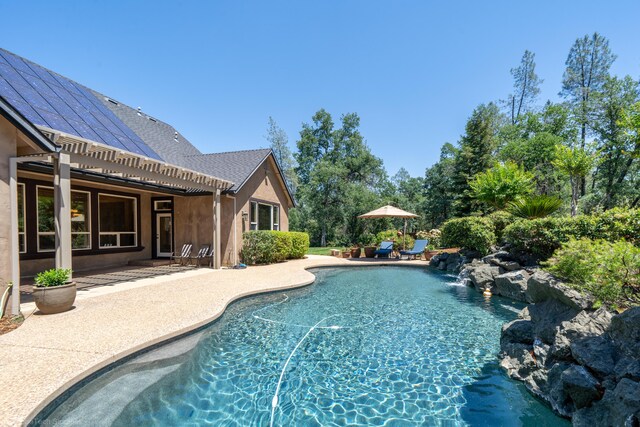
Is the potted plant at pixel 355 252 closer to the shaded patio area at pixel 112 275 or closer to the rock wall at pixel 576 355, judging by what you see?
the shaded patio area at pixel 112 275

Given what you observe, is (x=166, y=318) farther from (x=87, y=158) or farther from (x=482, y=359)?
(x=482, y=359)

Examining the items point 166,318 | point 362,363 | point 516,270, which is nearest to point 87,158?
point 166,318

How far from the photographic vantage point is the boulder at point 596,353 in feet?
10.9

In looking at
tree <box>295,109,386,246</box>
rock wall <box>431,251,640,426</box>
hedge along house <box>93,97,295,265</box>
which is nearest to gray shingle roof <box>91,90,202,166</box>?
hedge along house <box>93,97,295,265</box>

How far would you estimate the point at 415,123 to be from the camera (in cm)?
2658

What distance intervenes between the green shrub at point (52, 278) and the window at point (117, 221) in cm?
657

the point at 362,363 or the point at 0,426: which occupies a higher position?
the point at 0,426

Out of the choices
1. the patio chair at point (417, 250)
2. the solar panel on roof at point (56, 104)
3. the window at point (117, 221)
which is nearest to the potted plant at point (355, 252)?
the patio chair at point (417, 250)

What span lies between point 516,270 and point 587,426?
26.1ft

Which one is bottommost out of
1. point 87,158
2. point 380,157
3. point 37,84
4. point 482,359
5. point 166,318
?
point 482,359

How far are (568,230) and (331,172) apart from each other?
1945 cm

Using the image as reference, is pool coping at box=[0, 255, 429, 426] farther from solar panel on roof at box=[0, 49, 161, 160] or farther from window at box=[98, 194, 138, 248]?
solar panel on roof at box=[0, 49, 161, 160]

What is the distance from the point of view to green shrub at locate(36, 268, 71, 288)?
580cm

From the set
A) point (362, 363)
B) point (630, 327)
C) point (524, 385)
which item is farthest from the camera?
point (362, 363)
